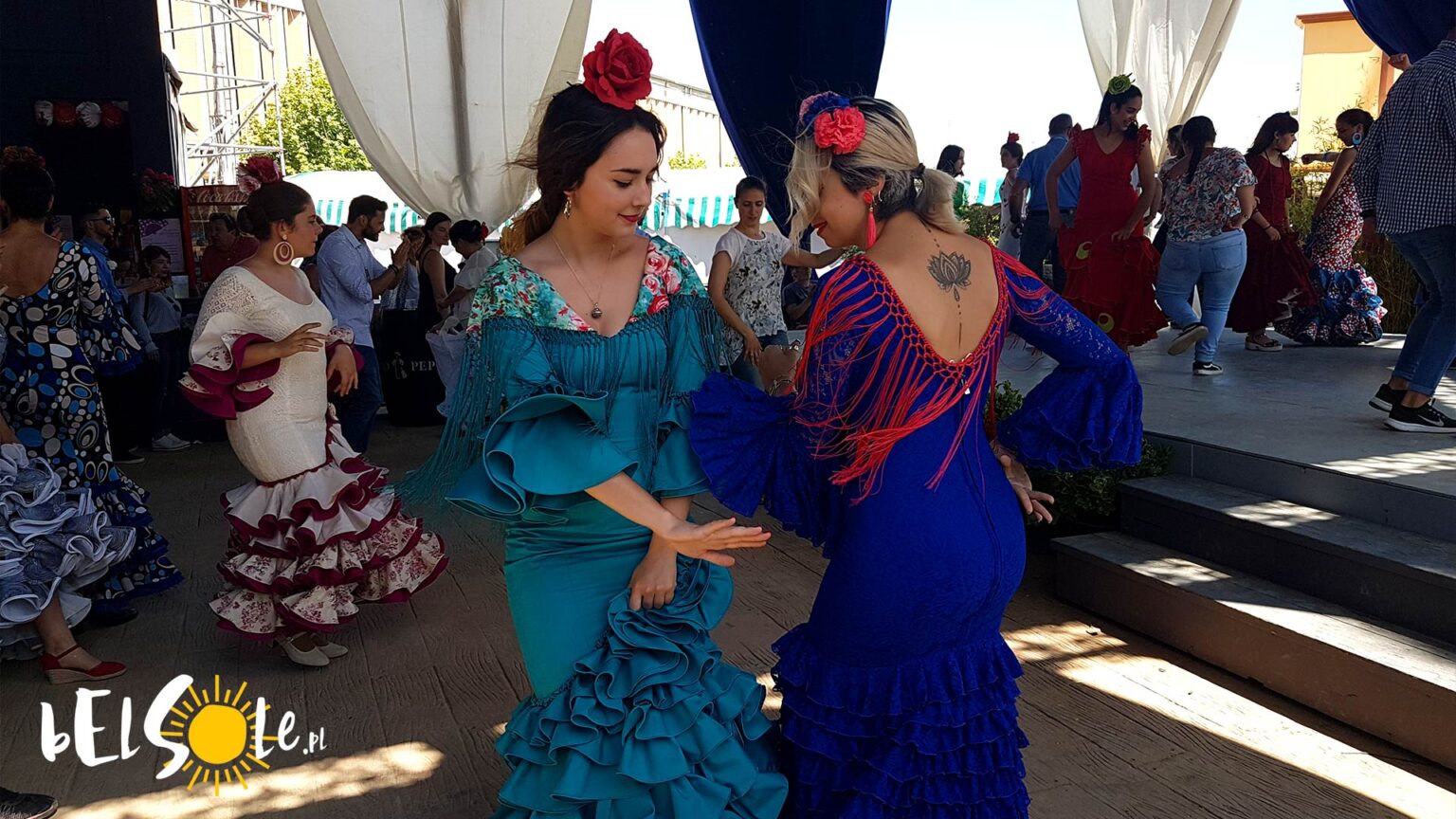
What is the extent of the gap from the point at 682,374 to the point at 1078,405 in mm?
851

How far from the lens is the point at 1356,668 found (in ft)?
10.1

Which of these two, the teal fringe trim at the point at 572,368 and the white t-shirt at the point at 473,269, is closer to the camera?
the teal fringe trim at the point at 572,368

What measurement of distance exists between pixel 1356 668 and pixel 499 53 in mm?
5676

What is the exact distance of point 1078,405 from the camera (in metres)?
2.33

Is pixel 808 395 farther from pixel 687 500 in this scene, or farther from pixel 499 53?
pixel 499 53

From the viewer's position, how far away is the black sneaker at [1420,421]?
4.56 meters

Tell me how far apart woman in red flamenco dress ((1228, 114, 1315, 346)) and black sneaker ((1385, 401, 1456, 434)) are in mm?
3028

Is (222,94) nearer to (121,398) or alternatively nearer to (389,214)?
(389,214)

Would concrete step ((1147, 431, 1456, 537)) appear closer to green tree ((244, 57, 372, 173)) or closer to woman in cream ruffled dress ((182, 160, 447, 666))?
woman in cream ruffled dress ((182, 160, 447, 666))

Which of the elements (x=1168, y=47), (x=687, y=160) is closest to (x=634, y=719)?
(x=1168, y=47)

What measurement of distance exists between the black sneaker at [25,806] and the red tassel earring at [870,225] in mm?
2502

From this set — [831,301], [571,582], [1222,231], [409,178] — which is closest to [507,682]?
[571,582]

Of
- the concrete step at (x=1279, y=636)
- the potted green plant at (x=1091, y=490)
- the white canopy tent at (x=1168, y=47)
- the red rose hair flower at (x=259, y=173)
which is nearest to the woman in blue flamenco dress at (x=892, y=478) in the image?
the concrete step at (x=1279, y=636)

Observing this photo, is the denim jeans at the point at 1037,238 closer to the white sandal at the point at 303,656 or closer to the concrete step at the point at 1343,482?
the concrete step at the point at 1343,482
